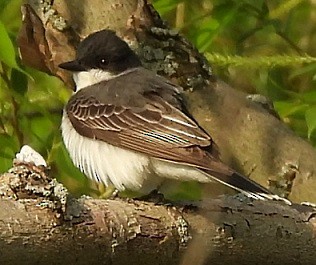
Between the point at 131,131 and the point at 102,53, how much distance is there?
62 cm

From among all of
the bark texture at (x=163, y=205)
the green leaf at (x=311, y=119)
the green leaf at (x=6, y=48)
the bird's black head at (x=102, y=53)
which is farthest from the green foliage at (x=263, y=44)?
the green leaf at (x=6, y=48)

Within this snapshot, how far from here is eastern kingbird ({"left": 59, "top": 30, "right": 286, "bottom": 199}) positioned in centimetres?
328

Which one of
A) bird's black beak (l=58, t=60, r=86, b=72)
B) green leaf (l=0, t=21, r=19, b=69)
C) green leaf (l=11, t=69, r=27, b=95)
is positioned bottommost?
green leaf (l=11, t=69, r=27, b=95)

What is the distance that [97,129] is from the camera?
3768mm

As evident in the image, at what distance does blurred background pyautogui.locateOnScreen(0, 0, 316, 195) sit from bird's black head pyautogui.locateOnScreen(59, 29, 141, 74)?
19 centimetres

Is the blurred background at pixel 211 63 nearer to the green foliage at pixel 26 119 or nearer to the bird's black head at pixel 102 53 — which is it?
the green foliage at pixel 26 119

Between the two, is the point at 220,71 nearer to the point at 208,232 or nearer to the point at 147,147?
the point at 147,147

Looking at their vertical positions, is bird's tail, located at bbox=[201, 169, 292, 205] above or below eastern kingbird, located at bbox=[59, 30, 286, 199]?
above

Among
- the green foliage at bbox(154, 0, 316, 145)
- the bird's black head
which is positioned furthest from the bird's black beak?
the green foliage at bbox(154, 0, 316, 145)

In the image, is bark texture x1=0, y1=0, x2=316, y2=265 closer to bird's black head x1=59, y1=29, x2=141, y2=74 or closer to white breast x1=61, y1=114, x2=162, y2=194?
bird's black head x1=59, y1=29, x2=141, y2=74

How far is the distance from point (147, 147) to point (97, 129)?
38 centimetres

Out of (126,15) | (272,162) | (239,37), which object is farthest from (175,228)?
(239,37)

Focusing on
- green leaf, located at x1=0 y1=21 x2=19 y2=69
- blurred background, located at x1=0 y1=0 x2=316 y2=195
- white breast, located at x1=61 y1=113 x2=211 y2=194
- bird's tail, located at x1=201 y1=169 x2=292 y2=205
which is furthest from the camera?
blurred background, located at x1=0 y1=0 x2=316 y2=195

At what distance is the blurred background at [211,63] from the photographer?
3797 millimetres
